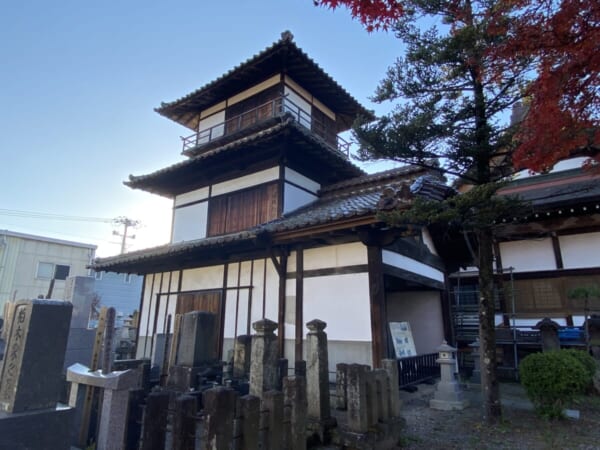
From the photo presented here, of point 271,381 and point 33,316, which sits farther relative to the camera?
point 271,381

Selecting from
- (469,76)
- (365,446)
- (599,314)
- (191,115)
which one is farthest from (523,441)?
(191,115)

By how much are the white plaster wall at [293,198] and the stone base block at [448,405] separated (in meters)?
6.23

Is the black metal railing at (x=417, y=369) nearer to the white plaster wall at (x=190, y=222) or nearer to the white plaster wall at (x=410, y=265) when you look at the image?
the white plaster wall at (x=410, y=265)

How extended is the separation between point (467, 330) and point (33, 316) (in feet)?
44.7

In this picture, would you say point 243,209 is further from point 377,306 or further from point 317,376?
point 317,376

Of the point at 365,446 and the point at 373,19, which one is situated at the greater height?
the point at 373,19

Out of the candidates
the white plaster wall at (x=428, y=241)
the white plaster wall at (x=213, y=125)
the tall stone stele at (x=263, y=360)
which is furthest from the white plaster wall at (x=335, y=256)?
the white plaster wall at (x=213, y=125)

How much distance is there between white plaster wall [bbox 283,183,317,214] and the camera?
10656 millimetres

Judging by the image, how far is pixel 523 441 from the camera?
5035 mm

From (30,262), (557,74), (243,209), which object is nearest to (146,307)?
(243,209)

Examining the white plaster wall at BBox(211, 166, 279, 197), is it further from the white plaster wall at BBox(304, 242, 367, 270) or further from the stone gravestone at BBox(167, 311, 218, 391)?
the stone gravestone at BBox(167, 311, 218, 391)

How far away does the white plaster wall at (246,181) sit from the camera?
35.7 ft

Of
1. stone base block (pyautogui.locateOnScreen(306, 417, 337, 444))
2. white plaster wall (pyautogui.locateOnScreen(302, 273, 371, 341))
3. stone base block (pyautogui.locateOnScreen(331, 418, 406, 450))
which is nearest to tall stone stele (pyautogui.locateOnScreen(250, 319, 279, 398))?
stone base block (pyautogui.locateOnScreen(306, 417, 337, 444))

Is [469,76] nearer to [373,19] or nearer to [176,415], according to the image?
[373,19]
